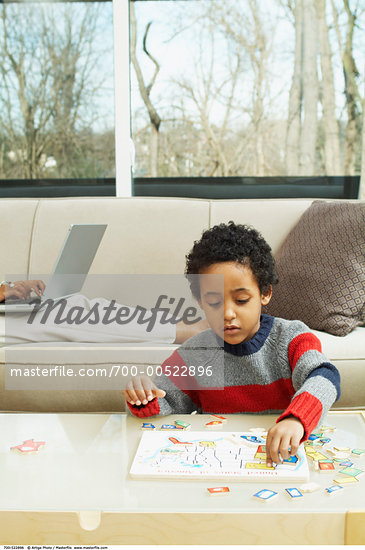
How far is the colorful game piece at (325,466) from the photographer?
0.97m

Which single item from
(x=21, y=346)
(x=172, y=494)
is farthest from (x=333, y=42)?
(x=172, y=494)

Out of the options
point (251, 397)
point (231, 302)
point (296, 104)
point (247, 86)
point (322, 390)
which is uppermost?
point (247, 86)

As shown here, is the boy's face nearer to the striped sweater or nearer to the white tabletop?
the striped sweater

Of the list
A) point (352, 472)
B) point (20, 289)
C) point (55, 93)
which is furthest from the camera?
point (55, 93)

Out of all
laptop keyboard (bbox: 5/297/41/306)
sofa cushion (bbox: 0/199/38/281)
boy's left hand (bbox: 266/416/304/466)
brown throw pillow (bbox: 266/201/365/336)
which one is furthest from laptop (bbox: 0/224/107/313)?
boy's left hand (bbox: 266/416/304/466)

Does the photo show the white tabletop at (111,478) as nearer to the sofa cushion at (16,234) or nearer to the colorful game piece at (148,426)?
the colorful game piece at (148,426)

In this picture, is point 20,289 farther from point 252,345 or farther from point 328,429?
point 328,429

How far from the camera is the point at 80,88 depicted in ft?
11.7

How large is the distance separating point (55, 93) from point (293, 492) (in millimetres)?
3188

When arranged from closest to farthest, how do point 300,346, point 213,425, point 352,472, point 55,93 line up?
point 352,472 → point 213,425 → point 300,346 → point 55,93

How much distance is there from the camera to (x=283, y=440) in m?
1.01

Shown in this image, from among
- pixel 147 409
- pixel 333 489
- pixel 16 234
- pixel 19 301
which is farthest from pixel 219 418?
pixel 16 234

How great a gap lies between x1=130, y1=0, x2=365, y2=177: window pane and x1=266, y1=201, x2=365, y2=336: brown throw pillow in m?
1.47

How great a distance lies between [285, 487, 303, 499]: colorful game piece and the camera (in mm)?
880
